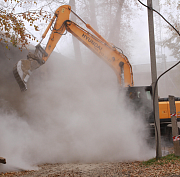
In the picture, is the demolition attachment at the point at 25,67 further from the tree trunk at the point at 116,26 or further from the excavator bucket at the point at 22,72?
the tree trunk at the point at 116,26

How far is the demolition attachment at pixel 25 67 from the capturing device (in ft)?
21.2

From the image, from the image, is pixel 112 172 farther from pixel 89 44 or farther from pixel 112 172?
pixel 89 44

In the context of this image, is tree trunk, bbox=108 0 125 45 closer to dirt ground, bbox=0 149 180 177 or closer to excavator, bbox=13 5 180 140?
excavator, bbox=13 5 180 140

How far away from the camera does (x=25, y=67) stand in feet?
22.0

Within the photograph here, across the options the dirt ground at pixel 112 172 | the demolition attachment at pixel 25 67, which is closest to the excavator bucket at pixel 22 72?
the demolition attachment at pixel 25 67

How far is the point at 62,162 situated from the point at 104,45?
4.84 m

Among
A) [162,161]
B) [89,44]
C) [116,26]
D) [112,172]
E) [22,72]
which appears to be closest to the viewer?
[112,172]

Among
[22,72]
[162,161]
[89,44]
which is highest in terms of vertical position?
[89,44]

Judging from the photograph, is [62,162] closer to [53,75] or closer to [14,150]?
[14,150]

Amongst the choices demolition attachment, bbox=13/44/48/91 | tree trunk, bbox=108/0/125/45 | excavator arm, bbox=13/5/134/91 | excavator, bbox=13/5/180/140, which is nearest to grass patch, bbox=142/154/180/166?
excavator, bbox=13/5/180/140

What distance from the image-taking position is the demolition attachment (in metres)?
6.46

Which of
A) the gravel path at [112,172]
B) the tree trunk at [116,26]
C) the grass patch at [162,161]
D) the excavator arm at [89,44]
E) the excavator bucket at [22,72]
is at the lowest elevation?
the gravel path at [112,172]

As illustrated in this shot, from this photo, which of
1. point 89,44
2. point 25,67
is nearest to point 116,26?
point 89,44

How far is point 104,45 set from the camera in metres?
8.47
